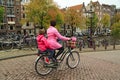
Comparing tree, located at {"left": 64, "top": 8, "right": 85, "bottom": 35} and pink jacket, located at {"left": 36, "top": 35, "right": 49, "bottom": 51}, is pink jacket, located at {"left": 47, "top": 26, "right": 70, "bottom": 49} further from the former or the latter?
tree, located at {"left": 64, "top": 8, "right": 85, "bottom": 35}

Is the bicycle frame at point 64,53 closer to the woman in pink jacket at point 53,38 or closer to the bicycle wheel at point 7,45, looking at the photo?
the woman in pink jacket at point 53,38

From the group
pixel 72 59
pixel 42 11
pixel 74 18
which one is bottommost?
pixel 72 59

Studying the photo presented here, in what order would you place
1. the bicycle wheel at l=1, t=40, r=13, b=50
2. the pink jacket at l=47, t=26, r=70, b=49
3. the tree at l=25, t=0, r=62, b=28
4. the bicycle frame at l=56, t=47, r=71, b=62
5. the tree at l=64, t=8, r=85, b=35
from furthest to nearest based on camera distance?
A: 1. the tree at l=64, t=8, r=85, b=35
2. the tree at l=25, t=0, r=62, b=28
3. the bicycle wheel at l=1, t=40, r=13, b=50
4. the bicycle frame at l=56, t=47, r=71, b=62
5. the pink jacket at l=47, t=26, r=70, b=49

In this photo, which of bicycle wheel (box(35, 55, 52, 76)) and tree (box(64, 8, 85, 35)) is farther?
tree (box(64, 8, 85, 35))

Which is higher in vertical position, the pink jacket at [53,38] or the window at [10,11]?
the window at [10,11]

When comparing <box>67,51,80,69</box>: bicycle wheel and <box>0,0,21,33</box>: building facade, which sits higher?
<box>0,0,21,33</box>: building facade

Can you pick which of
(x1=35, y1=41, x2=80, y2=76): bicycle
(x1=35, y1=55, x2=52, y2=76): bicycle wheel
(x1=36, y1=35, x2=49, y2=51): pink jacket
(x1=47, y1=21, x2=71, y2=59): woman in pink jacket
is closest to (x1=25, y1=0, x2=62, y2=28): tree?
(x1=35, y1=41, x2=80, y2=76): bicycle

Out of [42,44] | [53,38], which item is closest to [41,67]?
[42,44]

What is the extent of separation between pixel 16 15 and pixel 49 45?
6939 centimetres

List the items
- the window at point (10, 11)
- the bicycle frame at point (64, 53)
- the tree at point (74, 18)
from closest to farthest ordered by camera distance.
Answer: the bicycle frame at point (64, 53) < the tree at point (74, 18) < the window at point (10, 11)

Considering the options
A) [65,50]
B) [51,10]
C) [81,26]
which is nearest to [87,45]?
[65,50]

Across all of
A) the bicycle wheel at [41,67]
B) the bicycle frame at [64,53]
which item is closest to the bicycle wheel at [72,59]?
the bicycle frame at [64,53]

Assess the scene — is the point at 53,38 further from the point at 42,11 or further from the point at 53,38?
the point at 42,11

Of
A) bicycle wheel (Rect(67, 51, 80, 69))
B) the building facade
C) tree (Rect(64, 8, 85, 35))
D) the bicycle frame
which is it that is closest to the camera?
the bicycle frame
